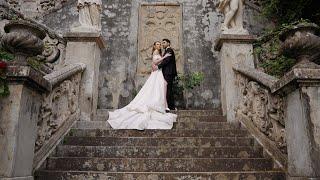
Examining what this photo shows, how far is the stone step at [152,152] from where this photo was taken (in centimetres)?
554

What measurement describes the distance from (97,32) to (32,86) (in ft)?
11.3

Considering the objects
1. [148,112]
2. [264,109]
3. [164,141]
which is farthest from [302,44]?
[148,112]

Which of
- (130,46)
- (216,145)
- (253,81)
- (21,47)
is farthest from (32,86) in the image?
(130,46)

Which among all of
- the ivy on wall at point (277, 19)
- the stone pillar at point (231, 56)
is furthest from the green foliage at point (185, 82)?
the ivy on wall at point (277, 19)

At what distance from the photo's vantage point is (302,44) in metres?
4.25

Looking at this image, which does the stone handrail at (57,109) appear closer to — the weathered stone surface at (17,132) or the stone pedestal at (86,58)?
the stone pedestal at (86,58)

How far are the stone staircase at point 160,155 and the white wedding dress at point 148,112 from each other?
449 millimetres

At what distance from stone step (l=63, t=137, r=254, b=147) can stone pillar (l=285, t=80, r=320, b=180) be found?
1531mm

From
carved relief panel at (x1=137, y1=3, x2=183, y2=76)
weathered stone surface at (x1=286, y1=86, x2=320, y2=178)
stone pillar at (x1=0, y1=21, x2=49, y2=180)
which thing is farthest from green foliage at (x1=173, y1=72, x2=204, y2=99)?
stone pillar at (x1=0, y1=21, x2=49, y2=180)

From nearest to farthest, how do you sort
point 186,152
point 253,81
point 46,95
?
point 46,95 → point 186,152 → point 253,81

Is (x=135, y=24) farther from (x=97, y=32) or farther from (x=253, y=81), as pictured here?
(x=253, y=81)

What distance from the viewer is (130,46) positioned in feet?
34.8

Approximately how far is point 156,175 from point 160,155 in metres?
0.77

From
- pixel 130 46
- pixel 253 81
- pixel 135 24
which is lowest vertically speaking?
pixel 253 81
